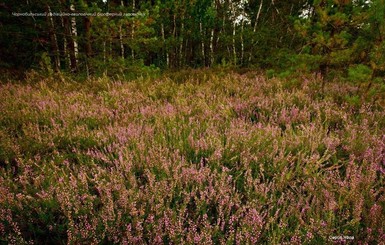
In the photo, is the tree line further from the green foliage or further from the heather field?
the heather field

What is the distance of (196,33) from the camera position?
55.7 feet

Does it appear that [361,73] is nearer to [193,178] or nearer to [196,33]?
[193,178]

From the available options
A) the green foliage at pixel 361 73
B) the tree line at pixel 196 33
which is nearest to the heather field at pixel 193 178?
the green foliage at pixel 361 73

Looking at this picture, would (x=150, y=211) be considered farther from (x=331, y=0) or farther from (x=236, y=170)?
(x=331, y=0)

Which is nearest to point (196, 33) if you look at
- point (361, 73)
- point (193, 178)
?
point (361, 73)

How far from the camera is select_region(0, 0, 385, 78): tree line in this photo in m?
4.80

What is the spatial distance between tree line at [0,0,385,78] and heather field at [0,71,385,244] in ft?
2.94

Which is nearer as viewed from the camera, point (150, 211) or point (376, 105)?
point (150, 211)

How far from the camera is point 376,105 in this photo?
4340mm

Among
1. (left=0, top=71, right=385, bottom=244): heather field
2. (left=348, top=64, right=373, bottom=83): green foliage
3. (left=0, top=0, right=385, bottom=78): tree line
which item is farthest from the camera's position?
(left=0, top=0, right=385, bottom=78): tree line

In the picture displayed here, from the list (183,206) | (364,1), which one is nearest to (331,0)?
(364,1)

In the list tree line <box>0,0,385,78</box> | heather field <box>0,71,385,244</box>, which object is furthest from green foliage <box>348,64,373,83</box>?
heather field <box>0,71,385,244</box>

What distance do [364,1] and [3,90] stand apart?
25.2 feet

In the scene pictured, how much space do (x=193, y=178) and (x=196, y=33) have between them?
15.7m
